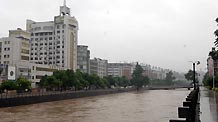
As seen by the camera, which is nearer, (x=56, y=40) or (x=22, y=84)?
(x=22, y=84)

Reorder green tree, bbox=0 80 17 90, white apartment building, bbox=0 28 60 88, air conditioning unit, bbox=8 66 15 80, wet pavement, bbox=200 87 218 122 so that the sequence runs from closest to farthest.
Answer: wet pavement, bbox=200 87 218 122, green tree, bbox=0 80 17 90, air conditioning unit, bbox=8 66 15 80, white apartment building, bbox=0 28 60 88

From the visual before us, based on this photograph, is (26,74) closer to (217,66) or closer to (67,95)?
(67,95)

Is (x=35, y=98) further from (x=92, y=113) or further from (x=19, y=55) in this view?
(x=19, y=55)

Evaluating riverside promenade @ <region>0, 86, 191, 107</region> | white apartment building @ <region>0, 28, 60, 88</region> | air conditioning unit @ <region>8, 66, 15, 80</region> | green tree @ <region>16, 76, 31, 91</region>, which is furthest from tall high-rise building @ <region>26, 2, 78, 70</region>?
green tree @ <region>16, 76, 31, 91</region>

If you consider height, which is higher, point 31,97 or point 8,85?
point 8,85

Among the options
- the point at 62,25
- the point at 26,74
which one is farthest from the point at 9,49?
the point at 62,25

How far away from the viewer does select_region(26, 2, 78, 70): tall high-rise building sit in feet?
348

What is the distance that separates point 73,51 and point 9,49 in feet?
119

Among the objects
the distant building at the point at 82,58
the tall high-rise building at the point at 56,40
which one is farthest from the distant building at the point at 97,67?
the tall high-rise building at the point at 56,40

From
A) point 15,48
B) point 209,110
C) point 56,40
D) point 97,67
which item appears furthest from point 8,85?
point 97,67

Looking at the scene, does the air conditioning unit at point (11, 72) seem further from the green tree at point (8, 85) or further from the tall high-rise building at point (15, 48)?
the green tree at point (8, 85)

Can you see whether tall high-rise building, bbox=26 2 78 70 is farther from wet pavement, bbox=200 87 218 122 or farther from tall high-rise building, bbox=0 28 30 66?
wet pavement, bbox=200 87 218 122

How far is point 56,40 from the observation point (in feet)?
359

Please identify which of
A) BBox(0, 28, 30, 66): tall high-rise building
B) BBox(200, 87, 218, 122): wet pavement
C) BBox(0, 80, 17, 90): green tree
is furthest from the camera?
BBox(0, 28, 30, 66): tall high-rise building
